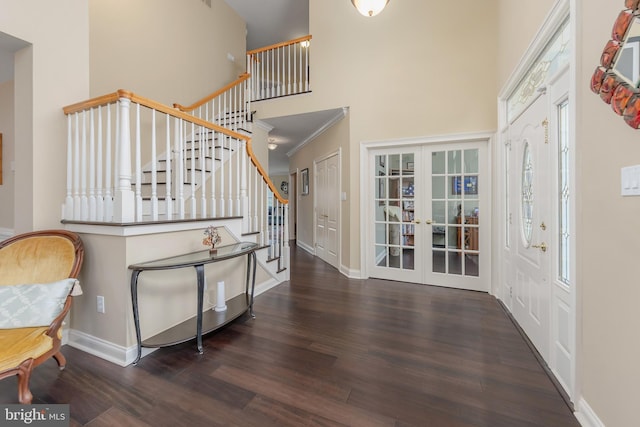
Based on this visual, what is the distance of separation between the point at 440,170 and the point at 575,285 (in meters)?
2.40

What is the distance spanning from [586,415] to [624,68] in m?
1.65

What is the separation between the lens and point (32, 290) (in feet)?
5.65

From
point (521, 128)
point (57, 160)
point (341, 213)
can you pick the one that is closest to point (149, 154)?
point (57, 160)

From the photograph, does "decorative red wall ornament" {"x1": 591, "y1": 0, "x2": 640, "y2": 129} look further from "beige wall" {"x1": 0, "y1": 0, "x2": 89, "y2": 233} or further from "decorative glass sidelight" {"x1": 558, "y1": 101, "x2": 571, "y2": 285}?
"beige wall" {"x1": 0, "y1": 0, "x2": 89, "y2": 233}

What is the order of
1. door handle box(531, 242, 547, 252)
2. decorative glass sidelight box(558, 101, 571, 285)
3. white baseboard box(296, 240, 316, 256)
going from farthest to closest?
white baseboard box(296, 240, 316, 256) < door handle box(531, 242, 547, 252) < decorative glass sidelight box(558, 101, 571, 285)

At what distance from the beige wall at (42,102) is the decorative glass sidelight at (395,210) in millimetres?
3471

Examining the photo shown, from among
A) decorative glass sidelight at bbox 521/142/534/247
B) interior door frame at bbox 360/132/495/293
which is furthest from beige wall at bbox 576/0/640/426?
interior door frame at bbox 360/132/495/293

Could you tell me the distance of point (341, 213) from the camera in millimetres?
4449

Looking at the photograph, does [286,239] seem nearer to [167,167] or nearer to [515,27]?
[167,167]

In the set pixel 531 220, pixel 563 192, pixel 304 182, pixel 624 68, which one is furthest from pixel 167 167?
pixel 304 182

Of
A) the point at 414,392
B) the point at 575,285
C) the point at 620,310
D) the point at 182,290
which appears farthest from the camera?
the point at 182,290

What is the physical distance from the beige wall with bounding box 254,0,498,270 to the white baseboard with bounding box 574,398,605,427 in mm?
2771

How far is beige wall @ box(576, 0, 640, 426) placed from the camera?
3.64 ft

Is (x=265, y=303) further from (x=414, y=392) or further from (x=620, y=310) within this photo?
(x=620, y=310)
